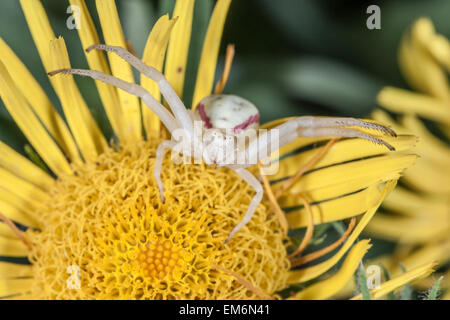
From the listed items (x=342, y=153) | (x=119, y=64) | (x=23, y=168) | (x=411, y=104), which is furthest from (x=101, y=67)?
(x=411, y=104)

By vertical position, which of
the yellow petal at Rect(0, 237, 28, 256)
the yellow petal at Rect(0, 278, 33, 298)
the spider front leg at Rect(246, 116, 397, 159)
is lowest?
the yellow petal at Rect(0, 278, 33, 298)

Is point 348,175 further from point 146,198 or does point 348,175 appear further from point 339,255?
point 146,198

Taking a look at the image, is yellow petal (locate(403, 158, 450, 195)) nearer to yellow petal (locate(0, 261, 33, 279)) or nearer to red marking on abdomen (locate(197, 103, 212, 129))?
red marking on abdomen (locate(197, 103, 212, 129))

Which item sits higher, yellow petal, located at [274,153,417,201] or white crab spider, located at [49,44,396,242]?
white crab spider, located at [49,44,396,242]

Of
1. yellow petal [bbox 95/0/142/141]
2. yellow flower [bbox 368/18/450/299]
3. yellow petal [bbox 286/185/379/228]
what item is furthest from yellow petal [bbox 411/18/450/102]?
yellow petal [bbox 95/0/142/141]

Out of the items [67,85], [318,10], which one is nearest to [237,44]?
[318,10]

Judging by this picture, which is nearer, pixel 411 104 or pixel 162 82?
pixel 162 82
